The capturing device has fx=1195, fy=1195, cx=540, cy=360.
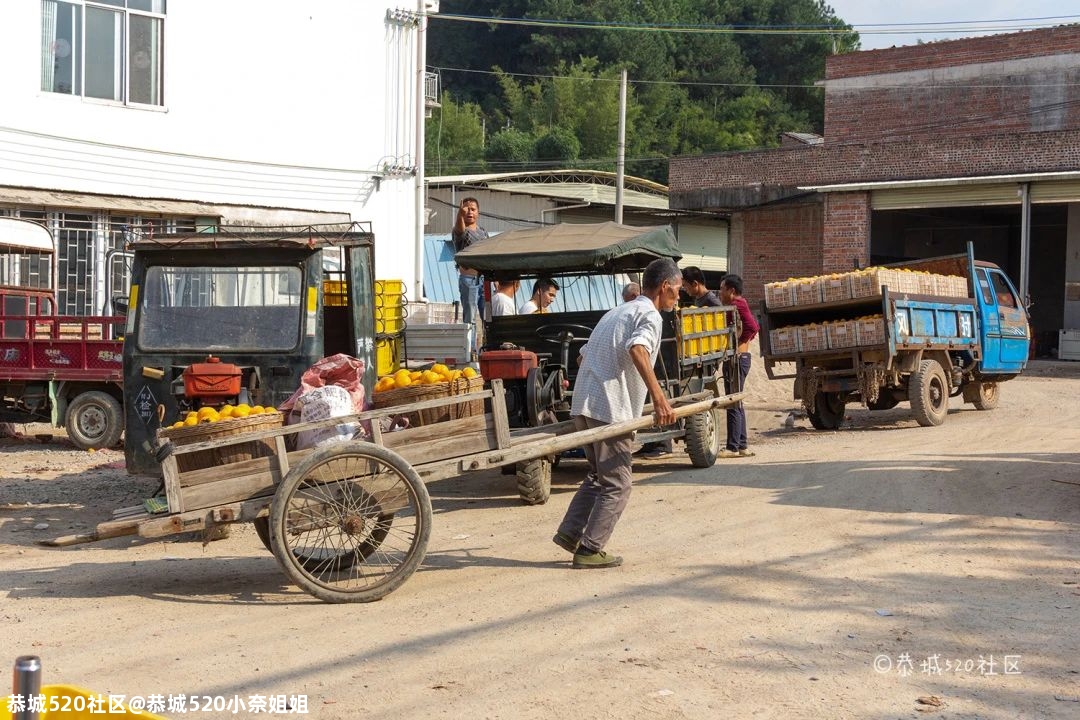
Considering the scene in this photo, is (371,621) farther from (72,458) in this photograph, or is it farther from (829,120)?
(829,120)

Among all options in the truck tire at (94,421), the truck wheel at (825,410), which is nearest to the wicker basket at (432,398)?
the truck tire at (94,421)

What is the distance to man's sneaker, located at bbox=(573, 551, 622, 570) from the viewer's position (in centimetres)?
749

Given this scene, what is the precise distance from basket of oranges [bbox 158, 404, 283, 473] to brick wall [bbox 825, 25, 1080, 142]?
32994 millimetres

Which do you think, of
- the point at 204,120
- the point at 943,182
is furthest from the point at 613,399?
the point at 943,182

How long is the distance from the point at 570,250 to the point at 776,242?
24210 mm

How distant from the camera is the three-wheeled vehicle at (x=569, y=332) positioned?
424 inches

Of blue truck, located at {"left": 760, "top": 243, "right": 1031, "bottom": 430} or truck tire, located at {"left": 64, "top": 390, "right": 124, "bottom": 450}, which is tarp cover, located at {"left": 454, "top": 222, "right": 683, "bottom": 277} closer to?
blue truck, located at {"left": 760, "top": 243, "right": 1031, "bottom": 430}

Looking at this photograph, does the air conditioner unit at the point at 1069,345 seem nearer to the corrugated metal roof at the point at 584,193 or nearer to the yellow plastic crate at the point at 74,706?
the corrugated metal roof at the point at 584,193

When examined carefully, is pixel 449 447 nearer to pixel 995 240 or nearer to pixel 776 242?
pixel 776 242

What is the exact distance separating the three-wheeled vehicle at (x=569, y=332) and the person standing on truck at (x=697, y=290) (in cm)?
26

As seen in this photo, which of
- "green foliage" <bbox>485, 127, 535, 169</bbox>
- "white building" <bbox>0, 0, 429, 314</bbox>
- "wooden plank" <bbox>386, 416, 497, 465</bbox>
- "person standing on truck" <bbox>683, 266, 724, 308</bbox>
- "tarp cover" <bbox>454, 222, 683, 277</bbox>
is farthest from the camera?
"green foliage" <bbox>485, 127, 535, 169</bbox>

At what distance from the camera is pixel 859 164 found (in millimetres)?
32938

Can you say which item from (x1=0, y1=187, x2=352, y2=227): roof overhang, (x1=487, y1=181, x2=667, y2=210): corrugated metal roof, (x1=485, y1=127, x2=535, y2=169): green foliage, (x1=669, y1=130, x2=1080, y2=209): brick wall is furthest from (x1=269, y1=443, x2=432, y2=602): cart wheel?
(x1=485, y1=127, x2=535, y2=169): green foliage

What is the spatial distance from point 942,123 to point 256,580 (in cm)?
3634
